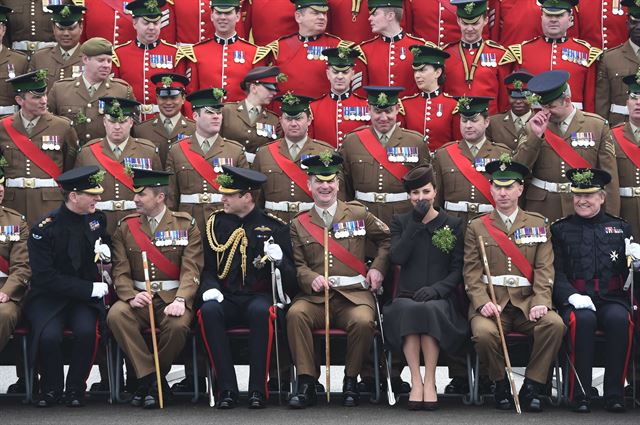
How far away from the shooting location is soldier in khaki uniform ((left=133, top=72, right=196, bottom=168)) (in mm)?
13617

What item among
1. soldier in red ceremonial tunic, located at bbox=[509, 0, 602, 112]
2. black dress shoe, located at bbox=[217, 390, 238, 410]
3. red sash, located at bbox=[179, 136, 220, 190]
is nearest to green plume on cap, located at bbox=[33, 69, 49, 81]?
red sash, located at bbox=[179, 136, 220, 190]

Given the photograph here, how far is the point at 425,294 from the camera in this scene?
39.7 feet

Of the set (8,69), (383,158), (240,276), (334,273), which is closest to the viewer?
(240,276)

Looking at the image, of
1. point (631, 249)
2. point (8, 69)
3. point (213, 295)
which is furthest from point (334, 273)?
point (8, 69)

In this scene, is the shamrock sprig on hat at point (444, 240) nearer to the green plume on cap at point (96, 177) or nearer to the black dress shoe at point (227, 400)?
the black dress shoe at point (227, 400)

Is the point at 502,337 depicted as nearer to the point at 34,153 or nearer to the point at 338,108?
the point at 338,108

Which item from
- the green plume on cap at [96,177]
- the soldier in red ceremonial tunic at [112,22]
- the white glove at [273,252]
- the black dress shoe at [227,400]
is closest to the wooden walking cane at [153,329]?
the black dress shoe at [227,400]

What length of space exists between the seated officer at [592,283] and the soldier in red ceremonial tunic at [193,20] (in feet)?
12.8

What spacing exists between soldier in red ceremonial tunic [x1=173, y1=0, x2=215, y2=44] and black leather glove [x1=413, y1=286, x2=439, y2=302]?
3.72 metres

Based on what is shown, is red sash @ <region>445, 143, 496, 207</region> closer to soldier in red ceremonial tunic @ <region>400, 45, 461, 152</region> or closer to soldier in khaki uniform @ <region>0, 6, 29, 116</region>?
soldier in red ceremonial tunic @ <region>400, 45, 461, 152</region>

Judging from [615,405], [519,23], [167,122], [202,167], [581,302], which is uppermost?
[519,23]

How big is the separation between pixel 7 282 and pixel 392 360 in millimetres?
2880

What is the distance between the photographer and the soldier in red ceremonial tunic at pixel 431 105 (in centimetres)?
1368

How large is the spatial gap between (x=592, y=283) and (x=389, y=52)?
9.98ft
